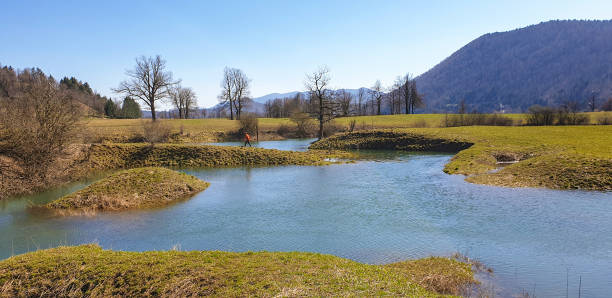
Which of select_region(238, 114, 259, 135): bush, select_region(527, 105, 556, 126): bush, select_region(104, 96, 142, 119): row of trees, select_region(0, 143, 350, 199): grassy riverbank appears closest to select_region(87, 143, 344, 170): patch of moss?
select_region(0, 143, 350, 199): grassy riverbank

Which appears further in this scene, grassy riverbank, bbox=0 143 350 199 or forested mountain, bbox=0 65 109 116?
forested mountain, bbox=0 65 109 116

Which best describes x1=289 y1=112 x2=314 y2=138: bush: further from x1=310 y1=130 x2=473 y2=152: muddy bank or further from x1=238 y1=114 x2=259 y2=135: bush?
x1=310 y1=130 x2=473 y2=152: muddy bank

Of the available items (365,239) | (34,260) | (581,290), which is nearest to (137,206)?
(34,260)

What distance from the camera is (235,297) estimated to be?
26.0ft

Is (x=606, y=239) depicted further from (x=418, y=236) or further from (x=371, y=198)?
(x=371, y=198)

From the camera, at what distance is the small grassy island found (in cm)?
1953

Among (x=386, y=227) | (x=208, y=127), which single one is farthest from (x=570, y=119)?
(x=208, y=127)

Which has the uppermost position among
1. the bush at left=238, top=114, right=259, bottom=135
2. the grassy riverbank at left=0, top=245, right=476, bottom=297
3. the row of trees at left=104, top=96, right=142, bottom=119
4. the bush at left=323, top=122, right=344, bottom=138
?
the row of trees at left=104, top=96, right=142, bottom=119

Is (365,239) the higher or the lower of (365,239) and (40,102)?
the lower

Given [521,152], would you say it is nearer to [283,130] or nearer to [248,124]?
[248,124]

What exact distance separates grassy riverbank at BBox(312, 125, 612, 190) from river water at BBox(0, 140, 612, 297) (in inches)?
94.5

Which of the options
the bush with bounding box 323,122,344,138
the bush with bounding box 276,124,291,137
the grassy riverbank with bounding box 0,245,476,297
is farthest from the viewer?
the bush with bounding box 276,124,291,137

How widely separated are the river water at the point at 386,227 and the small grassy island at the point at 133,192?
134cm

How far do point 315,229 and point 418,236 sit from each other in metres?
4.22
